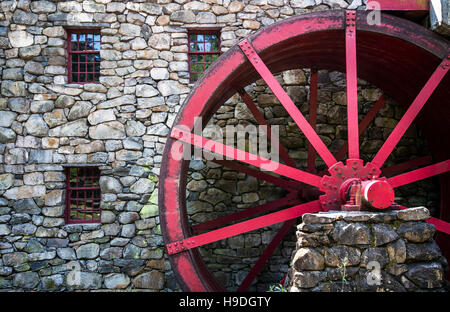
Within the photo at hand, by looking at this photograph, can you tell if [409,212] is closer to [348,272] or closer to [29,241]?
[348,272]

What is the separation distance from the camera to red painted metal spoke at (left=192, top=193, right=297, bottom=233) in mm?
4945

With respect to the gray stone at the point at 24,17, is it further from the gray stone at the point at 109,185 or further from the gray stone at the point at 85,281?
the gray stone at the point at 85,281

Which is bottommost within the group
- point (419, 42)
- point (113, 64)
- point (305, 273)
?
point (305, 273)

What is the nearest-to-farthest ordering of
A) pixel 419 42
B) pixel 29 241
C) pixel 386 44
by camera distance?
pixel 419 42
pixel 386 44
pixel 29 241

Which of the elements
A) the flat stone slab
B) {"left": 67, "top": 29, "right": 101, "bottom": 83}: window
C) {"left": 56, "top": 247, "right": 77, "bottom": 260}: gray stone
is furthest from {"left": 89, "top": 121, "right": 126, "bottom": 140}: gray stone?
the flat stone slab

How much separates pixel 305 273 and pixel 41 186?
14.2 feet

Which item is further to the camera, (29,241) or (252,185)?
(252,185)

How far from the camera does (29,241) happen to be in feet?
16.8

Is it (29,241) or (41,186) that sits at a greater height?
(41,186)

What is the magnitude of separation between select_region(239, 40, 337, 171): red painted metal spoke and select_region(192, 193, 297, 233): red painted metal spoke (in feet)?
5.06

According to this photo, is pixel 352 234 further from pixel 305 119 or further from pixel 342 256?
pixel 305 119

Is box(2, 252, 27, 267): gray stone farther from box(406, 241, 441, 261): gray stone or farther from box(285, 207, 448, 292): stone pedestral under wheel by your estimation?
box(406, 241, 441, 261): gray stone
